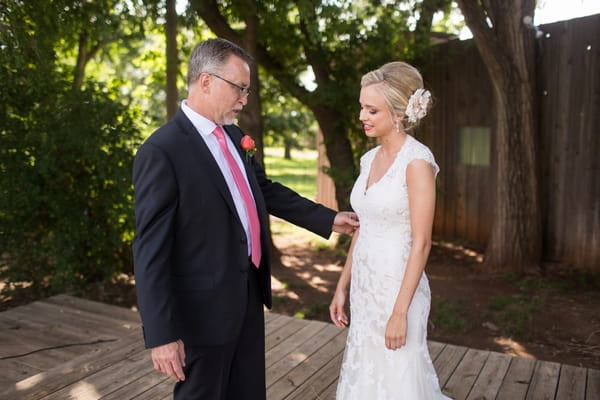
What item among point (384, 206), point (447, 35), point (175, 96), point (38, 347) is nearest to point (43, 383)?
point (38, 347)

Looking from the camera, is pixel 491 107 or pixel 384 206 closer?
pixel 384 206

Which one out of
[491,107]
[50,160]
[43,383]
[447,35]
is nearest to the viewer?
[43,383]

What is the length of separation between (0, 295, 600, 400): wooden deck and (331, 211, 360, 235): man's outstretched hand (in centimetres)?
115

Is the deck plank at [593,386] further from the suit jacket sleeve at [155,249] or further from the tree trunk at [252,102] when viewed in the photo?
the tree trunk at [252,102]

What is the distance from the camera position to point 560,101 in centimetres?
743

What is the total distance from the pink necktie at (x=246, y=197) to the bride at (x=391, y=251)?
0.55 m

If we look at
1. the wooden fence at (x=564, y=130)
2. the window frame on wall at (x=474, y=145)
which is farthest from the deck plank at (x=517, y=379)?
the window frame on wall at (x=474, y=145)

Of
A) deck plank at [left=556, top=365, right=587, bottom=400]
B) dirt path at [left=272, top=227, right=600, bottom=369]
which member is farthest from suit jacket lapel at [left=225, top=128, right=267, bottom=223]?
dirt path at [left=272, top=227, right=600, bottom=369]

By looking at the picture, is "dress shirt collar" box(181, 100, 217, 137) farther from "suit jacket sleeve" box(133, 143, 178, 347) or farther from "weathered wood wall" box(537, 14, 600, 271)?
"weathered wood wall" box(537, 14, 600, 271)

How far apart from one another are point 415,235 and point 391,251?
233 mm

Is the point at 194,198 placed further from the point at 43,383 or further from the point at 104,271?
the point at 104,271

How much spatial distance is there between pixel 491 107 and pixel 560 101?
122 centimetres

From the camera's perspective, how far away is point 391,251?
8.65ft

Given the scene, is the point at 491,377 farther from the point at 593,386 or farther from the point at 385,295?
the point at 385,295
